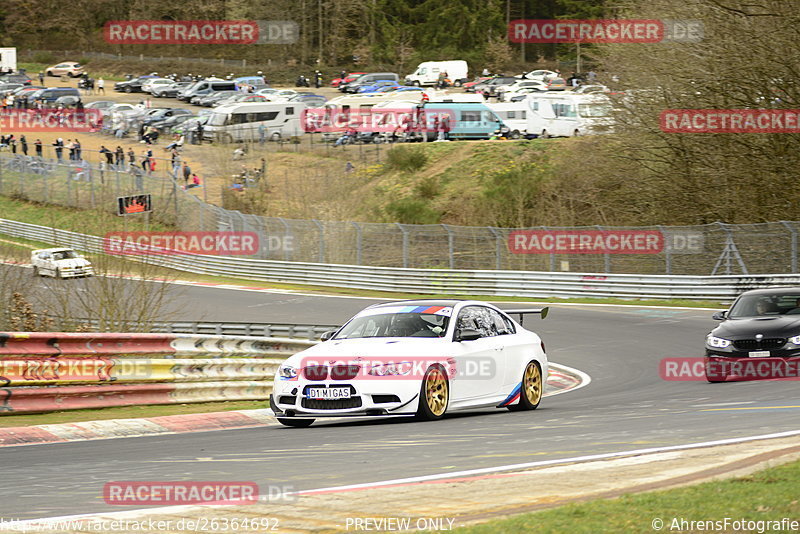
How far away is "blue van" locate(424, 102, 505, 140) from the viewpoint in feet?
212

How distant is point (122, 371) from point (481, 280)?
2459 centimetres

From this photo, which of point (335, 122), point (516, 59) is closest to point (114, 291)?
point (335, 122)

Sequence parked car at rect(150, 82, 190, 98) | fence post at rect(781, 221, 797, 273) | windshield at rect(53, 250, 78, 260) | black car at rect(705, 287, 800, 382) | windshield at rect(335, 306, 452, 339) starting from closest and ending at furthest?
windshield at rect(335, 306, 452, 339)
black car at rect(705, 287, 800, 382)
fence post at rect(781, 221, 797, 273)
windshield at rect(53, 250, 78, 260)
parked car at rect(150, 82, 190, 98)

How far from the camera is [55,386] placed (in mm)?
12719

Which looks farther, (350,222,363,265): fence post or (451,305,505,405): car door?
(350,222,363,265): fence post

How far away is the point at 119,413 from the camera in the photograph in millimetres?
13086

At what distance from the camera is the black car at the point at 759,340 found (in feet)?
52.3

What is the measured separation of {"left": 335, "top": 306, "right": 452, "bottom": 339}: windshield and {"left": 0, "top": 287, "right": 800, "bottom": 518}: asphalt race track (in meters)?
1.05

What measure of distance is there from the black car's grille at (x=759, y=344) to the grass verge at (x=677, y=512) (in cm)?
993

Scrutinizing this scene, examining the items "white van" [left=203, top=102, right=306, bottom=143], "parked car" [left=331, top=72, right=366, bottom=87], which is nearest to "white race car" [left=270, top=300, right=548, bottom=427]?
"white van" [left=203, top=102, right=306, bottom=143]

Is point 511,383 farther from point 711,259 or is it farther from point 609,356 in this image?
point 711,259

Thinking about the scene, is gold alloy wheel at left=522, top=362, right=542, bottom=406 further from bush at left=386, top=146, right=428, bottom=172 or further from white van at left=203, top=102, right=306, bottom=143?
white van at left=203, top=102, right=306, bottom=143

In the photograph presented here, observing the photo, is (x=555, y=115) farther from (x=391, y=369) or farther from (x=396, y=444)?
(x=396, y=444)
